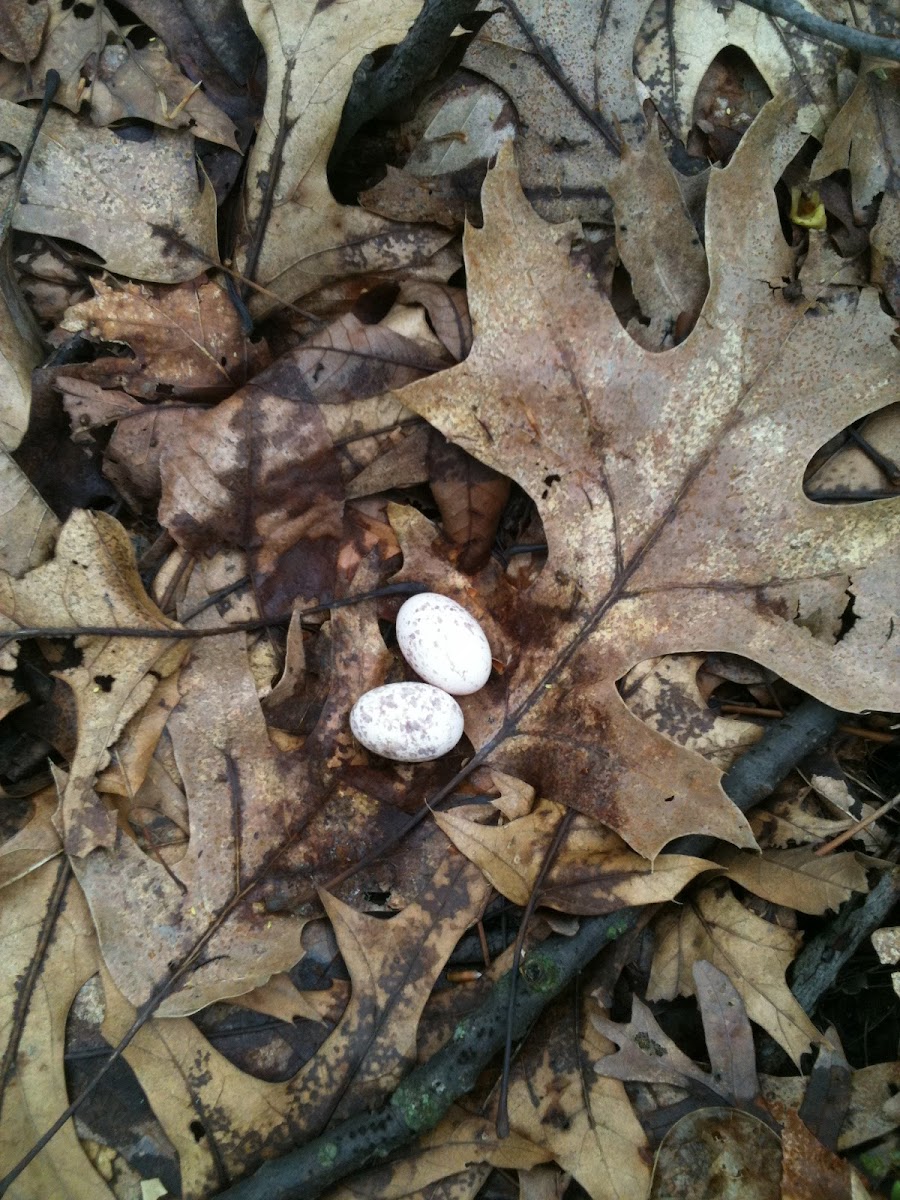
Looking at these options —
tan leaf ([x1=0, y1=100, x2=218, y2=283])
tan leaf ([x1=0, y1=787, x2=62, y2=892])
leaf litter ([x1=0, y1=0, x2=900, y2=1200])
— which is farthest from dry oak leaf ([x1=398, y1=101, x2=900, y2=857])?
tan leaf ([x1=0, y1=787, x2=62, y2=892])

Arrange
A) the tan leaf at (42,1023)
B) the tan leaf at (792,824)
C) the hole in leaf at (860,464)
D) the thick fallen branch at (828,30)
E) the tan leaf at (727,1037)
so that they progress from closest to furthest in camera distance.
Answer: the thick fallen branch at (828,30)
the tan leaf at (42,1023)
the tan leaf at (727,1037)
the tan leaf at (792,824)
the hole in leaf at (860,464)

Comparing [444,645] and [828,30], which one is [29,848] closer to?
[444,645]

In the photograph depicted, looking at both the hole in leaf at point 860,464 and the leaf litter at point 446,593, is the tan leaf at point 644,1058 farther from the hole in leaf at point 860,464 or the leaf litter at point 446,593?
the hole in leaf at point 860,464

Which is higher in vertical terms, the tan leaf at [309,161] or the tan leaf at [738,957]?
the tan leaf at [309,161]

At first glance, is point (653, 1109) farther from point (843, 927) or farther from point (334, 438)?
point (334, 438)

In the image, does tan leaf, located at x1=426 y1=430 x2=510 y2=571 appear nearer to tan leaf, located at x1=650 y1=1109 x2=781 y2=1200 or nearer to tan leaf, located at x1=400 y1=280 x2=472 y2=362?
tan leaf, located at x1=400 y1=280 x2=472 y2=362

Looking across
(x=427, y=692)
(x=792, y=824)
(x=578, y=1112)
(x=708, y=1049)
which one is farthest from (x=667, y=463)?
(x=578, y=1112)

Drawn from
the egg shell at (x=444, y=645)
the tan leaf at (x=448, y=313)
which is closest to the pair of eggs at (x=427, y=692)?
the egg shell at (x=444, y=645)
